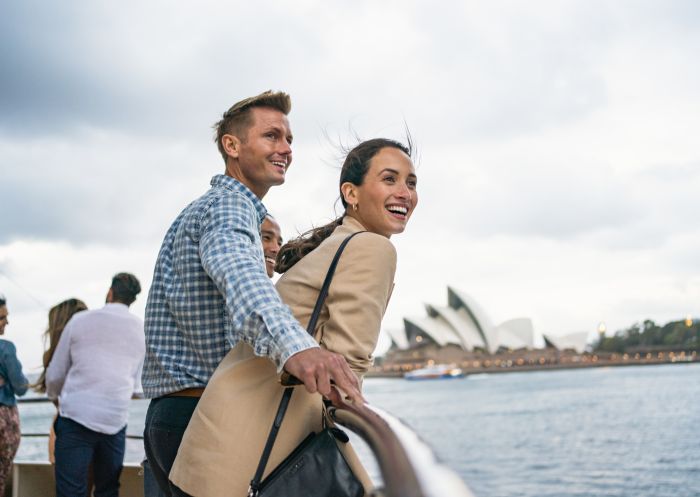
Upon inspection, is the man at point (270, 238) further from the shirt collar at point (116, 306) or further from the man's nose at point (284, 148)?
the man's nose at point (284, 148)

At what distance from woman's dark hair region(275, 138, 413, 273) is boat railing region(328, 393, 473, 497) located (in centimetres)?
64

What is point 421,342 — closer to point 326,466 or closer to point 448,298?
point 448,298

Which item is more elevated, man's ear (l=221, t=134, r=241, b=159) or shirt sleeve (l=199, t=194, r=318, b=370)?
man's ear (l=221, t=134, r=241, b=159)

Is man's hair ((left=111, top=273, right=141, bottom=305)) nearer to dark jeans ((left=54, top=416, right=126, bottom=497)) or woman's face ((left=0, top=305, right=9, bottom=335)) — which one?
dark jeans ((left=54, top=416, right=126, bottom=497))

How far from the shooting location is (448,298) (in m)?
56.7

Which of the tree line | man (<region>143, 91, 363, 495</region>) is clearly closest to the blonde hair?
man (<region>143, 91, 363, 495</region>)

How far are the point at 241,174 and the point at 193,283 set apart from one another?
11.7 inches

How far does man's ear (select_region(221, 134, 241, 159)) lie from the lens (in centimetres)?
157

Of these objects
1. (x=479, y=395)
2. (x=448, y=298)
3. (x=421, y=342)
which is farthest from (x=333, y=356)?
(x=421, y=342)

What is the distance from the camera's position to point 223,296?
130cm

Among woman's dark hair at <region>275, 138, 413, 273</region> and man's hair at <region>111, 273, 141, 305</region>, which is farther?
man's hair at <region>111, 273, 141, 305</region>

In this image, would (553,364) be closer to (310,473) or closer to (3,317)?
(3,317)

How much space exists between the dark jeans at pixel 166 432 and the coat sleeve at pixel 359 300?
36cm

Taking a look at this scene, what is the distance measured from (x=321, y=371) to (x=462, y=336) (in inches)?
2372
